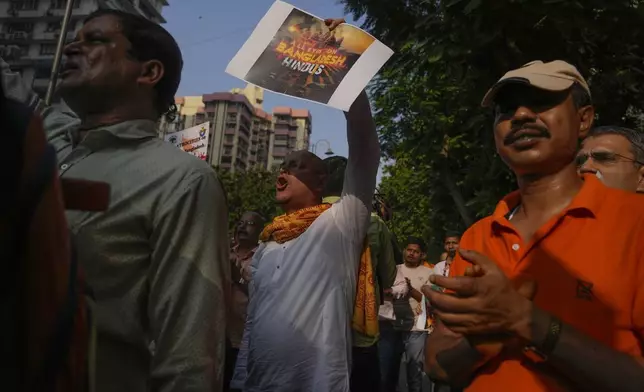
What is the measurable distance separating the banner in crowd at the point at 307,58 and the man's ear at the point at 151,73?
0.61 metres

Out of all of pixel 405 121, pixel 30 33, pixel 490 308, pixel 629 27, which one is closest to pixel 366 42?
pixel 490 308

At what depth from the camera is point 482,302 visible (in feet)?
4.45

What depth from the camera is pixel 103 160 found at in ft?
5.10

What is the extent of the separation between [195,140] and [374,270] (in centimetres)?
733

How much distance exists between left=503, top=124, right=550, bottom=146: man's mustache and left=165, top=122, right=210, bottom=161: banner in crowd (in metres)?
8.75

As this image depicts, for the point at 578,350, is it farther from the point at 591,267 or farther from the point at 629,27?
the point at 629,27

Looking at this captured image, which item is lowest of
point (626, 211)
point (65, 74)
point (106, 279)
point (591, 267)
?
point (106, 279)

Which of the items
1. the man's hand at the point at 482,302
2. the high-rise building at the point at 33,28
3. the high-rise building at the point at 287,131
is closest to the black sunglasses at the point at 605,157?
the man's hand at the point at 482,302

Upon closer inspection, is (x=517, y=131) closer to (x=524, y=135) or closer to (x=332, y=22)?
(x=524, y=135)

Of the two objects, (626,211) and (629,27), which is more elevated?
(629,27)

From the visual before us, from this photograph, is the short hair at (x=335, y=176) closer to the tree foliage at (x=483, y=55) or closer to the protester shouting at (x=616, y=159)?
the protester shouting at (x=616, y=159)

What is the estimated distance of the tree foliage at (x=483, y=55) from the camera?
604cm

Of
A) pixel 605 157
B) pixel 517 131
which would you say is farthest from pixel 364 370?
pixel 517 131

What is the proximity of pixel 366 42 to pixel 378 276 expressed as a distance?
6.08 ft
